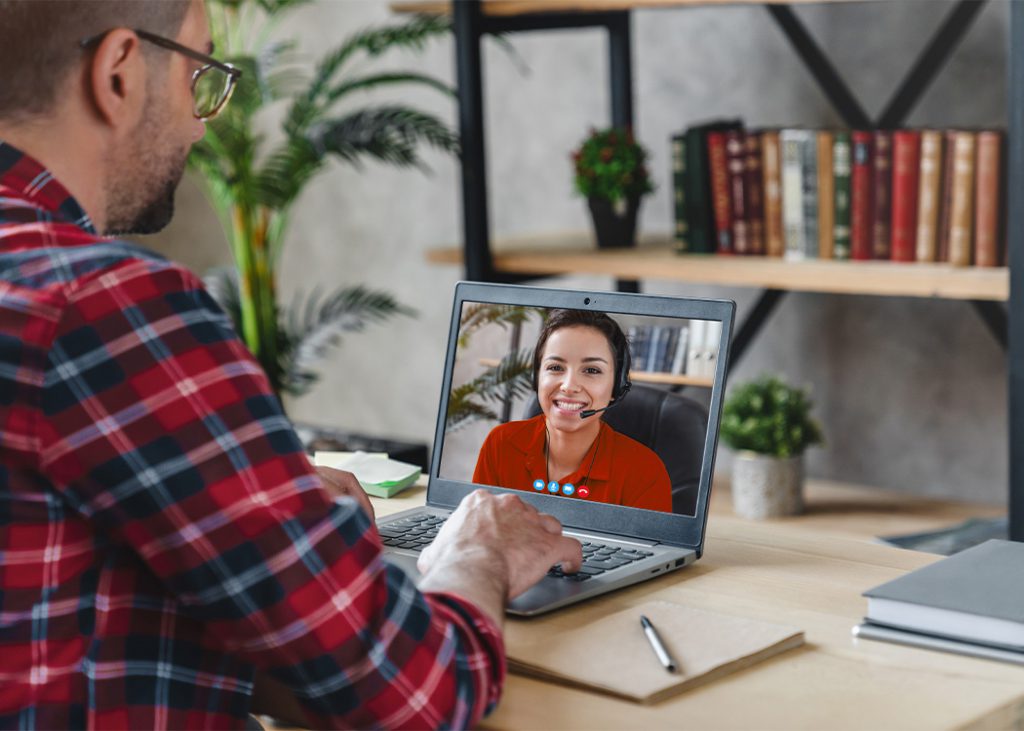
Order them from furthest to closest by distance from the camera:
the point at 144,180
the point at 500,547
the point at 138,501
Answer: the point at 500,547 < the point at 144,180 < the point at 138,501

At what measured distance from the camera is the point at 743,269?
2574mm

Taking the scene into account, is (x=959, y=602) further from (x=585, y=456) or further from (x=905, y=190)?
(x=905, y=190)

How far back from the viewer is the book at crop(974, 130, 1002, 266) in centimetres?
238

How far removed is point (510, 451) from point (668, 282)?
2035mm

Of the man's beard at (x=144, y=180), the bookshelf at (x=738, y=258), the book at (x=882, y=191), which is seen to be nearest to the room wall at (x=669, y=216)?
the bookshelf at (x=738, y=258)

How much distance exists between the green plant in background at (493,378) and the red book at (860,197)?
1.36 m

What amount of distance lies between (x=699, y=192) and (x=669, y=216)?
55 centimetres

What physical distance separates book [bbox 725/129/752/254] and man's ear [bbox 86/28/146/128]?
1907 millimetres

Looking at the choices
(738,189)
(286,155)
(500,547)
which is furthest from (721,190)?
(500,547)

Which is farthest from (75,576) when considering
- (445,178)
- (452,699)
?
(445,178)

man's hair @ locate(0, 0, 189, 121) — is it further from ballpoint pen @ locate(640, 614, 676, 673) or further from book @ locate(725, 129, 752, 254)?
book @ locate(725, 129, 752, 254)

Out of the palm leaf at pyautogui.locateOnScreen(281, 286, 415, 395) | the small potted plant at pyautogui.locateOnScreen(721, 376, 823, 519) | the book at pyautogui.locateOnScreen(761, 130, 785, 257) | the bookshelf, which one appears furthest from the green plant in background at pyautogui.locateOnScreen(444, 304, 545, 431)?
the palm leaf at pyautogui.locateOnScreen(281, 286, 415, 395)

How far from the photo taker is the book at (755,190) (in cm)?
268

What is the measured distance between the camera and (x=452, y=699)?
2.88 feet
